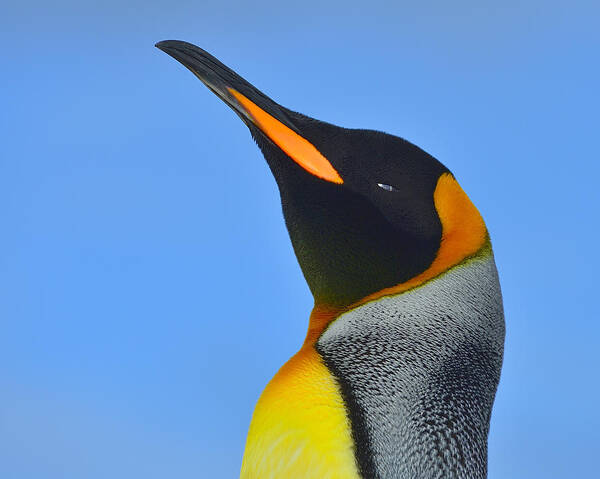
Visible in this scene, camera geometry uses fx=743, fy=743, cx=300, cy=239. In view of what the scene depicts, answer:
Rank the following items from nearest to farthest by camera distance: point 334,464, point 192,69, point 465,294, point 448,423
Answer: point 334,464, point 448,423, point 465,294, point 192,69

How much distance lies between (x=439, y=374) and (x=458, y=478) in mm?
203

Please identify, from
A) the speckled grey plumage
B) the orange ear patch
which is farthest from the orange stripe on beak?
the speckled grey plumage

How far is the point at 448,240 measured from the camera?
1710mm

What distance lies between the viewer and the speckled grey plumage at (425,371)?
1372mm

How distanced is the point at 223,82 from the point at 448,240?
2.15 feet

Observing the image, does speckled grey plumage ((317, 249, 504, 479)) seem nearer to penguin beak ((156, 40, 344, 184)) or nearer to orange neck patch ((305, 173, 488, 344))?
orange neck patch ((305, 173, 488, 344))

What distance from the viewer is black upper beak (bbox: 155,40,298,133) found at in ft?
5.83

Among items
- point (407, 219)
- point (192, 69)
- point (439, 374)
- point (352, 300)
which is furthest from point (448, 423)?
point (192, 69)

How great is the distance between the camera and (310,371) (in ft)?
4.99

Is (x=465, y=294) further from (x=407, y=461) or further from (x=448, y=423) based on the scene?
(x=407, y=461)

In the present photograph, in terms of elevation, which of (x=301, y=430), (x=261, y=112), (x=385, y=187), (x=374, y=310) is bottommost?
(x=301, y=430)

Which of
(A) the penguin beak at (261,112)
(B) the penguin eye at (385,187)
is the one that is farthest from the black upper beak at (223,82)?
(B) the penguin eye at (385,187)

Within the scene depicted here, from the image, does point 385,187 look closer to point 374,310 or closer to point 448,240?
point 448,240

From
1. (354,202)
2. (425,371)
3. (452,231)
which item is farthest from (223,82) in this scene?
(425,371)
